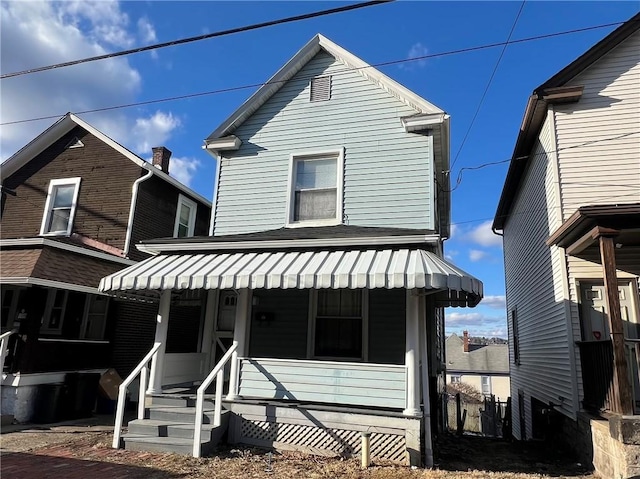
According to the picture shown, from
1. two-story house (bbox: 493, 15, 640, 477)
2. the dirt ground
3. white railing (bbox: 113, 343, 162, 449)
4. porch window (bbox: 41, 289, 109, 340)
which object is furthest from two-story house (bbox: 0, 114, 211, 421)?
two-story house (bbox: 493, 15, 640, 477)

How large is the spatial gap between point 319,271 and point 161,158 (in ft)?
35.2

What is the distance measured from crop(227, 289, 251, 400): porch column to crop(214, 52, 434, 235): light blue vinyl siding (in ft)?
7.38

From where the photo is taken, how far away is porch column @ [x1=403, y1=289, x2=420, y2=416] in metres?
7.21

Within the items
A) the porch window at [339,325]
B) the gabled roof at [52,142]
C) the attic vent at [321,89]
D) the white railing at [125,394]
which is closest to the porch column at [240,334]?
the white railing at [125,394]

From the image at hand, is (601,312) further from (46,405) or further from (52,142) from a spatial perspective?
(52,142)

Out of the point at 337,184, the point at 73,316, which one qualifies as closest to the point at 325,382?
→ the point at 337,184

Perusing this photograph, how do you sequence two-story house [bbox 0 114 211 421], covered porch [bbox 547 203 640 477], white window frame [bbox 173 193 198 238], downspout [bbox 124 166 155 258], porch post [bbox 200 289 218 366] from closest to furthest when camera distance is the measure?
covered porch [bbox 547 203 640 477] < two-story house [bbox 0 114 211 421] < porch post [bbox 200 289 218 366] < downspout [bbox 124 166 155 258] < white window frame [bbox 173 193 198 238]

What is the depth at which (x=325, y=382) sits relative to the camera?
25.7ft

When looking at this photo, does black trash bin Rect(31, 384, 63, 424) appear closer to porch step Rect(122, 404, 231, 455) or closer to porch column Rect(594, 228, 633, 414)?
porch step Rect(122, 404, 231, 455)

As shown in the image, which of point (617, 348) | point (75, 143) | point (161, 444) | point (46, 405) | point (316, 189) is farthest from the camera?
point (75, 143)

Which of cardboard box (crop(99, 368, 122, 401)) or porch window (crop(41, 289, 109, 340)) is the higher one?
porch window (crop(41, 289, 109, 340))

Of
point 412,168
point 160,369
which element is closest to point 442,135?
point 412,168

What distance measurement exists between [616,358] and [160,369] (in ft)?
24.8

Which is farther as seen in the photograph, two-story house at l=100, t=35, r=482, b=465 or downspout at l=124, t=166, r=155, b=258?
downspout at l=124, t=166, r=155, b=258
